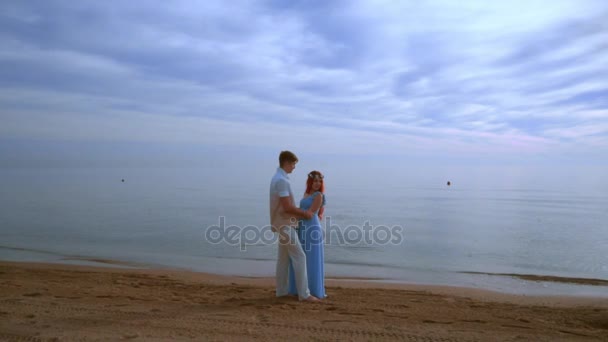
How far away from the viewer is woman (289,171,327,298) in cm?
597

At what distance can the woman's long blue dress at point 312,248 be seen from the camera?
19.7 feet

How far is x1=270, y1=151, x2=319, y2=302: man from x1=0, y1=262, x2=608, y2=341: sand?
34cm

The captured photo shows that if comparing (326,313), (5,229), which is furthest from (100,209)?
(326,313)

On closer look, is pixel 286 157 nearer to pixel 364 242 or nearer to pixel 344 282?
pixel 344 282

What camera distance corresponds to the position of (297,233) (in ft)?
20.1

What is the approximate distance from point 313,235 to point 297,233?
0.80ft

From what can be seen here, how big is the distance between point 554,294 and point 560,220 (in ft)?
43.9

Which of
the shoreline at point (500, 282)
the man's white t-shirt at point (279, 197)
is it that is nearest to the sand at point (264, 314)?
the shoreline at point (500, 282)

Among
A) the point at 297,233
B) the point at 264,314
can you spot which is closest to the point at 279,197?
the point at 297,233

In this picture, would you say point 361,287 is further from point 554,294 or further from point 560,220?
point 560,220

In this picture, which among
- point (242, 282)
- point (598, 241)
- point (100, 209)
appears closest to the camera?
point (242, 282)

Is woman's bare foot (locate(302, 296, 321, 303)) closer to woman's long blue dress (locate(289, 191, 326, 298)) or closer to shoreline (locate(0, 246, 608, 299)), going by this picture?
woman's long blue dress (locate(289, 191, 326, 298))

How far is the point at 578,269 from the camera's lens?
10.7 meters

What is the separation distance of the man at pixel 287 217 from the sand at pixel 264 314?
0.34 m
